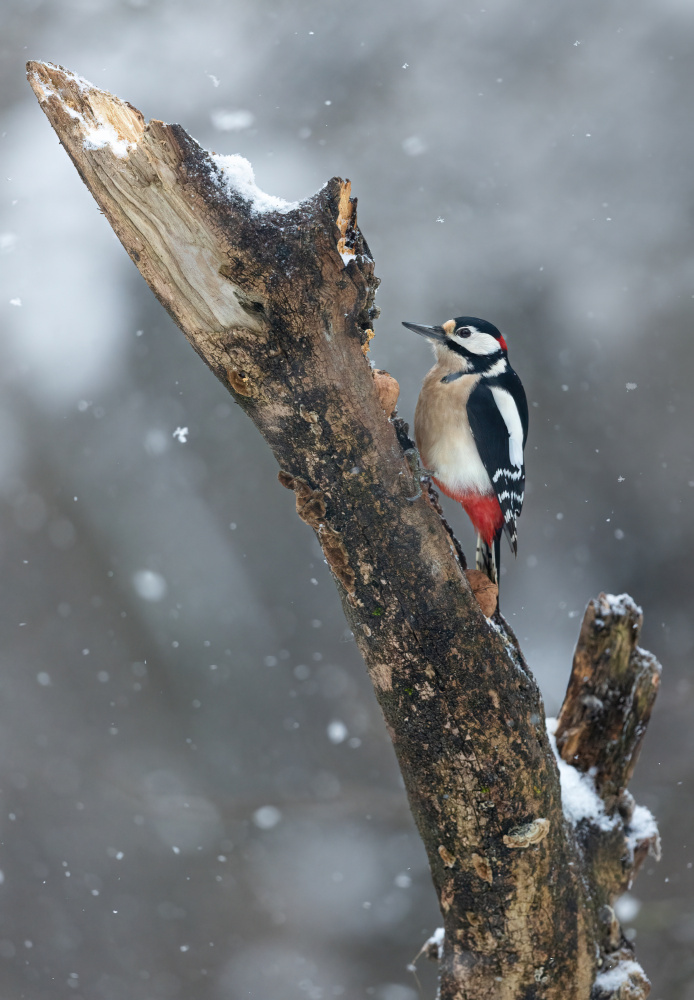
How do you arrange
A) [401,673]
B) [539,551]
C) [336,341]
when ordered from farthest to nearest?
[539,551] < [401,673] < [336,341]

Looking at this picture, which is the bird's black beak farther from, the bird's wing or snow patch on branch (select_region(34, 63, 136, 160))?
snow patch on branch (select_region(34, 63, 136, 160))

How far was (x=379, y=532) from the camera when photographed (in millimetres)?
991

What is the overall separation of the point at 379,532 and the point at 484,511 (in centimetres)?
52

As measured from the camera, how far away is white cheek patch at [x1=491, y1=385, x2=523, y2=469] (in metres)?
1.45

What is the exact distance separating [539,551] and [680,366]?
0.80m

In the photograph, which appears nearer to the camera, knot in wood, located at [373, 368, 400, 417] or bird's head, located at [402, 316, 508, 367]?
knot in wood, located at [373, 368, 400, 417]

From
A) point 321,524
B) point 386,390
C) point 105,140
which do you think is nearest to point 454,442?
point 386,390

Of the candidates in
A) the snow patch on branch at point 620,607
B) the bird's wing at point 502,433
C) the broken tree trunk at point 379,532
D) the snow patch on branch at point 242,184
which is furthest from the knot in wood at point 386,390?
the snow patch on branch at point 620,607

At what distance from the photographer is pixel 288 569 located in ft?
8.75

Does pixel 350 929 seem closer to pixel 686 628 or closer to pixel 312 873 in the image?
pixel 312 873

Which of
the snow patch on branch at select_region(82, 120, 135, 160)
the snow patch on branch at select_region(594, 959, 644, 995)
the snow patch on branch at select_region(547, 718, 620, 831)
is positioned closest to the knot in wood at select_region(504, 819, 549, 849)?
the snow patch on branch at select_region(547, 718, 620, 831)

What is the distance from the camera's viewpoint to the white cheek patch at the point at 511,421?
1.45 m

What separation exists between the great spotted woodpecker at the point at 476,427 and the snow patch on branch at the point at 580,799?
1.24 ft

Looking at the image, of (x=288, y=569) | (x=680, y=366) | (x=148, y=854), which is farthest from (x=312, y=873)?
(x=680, y=366)
